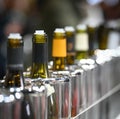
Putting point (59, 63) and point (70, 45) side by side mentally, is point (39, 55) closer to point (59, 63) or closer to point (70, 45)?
point (59, 63)

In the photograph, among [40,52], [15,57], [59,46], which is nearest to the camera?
[15,57]

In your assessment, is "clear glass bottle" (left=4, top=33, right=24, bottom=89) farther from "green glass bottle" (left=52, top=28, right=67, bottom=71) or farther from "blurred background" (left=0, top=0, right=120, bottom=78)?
"blurred background" (left=0, top=0, right=120, bottom=78)

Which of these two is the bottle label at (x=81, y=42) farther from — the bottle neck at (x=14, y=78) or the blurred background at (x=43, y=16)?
the blurred background at (x=43, y=16)

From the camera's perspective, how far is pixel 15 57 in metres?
0.80

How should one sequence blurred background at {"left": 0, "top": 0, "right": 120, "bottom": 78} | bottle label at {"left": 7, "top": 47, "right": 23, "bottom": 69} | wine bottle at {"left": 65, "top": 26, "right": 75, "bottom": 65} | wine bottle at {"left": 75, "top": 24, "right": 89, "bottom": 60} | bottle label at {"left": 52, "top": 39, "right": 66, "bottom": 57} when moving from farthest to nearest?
blurred background at {"left": 0, "top": 0, "right": 120, "bottom": 78} → wine bottle at {"left": 75, "top": 24, "right": 89, "bottom": 60} → wine bottle at {"left": 65, "top": 26, "right": 75, "bottom": 65} → bottle label at {"left": 52, "top": 39, "right": 66, "bottom": 57} → bottle label at {"left": 7, "top": 47, "right": 23, "bottom": 69}

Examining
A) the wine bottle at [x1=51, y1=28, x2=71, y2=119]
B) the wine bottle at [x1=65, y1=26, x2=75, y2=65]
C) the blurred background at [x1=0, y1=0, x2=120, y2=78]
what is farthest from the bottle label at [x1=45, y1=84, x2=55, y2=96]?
the blurred background at [x1=0, y1=0, x2=120, y2=78]

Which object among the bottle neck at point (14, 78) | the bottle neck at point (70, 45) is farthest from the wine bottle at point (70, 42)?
the bottle neck at point (14, 78)

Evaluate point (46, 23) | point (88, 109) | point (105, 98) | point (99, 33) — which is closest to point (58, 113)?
point (88, 109)

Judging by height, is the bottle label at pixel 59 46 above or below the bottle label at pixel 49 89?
above

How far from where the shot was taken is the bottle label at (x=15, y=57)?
80cm

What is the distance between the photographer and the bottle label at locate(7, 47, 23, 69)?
2.64 ft

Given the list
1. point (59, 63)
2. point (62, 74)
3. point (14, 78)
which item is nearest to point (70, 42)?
point (59, 63)

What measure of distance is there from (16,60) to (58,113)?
0.14m

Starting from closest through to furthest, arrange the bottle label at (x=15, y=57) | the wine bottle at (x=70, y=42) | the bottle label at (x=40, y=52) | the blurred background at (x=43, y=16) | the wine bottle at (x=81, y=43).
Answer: the bottle label at (x=15, y=57) < the bottle label at (x=40, y=52) < the wine bottle at (x=70, y=42) < the wine bottle at (x=81, y=43) < the blurred background at (x=43, y=16)
